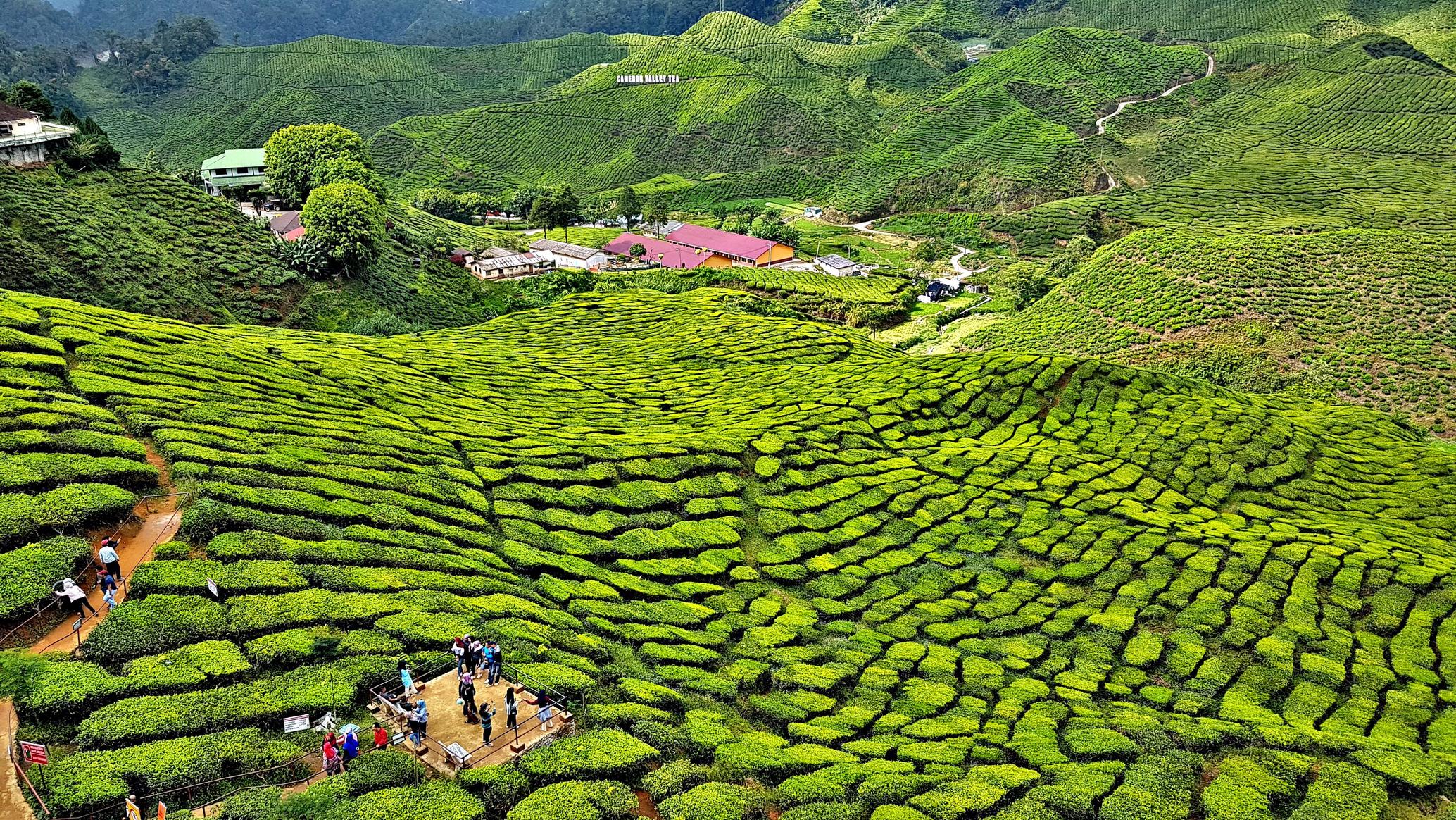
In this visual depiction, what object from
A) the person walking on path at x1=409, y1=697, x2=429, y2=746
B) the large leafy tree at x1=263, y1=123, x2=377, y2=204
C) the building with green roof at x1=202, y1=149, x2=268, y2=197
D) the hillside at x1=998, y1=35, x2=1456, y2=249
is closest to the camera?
the person walking on path at x1=409, y1=697, x2=429, y2=746

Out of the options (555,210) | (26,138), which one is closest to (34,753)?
(26,138)

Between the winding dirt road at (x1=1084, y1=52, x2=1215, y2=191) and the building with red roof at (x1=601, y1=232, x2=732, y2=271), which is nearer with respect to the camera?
the building with red roof at (x1=601, y1=232, x2=732, y2=271)

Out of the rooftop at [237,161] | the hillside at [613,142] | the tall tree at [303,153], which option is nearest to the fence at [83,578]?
the tall tree at [303,153]

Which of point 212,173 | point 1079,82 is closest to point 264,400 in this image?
point 212,173

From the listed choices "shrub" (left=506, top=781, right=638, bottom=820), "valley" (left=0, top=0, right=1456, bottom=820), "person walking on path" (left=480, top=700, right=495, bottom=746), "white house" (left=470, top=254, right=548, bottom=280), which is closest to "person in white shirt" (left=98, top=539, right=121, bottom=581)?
"valley" (left=0, top=0, right=1456, bottom=820)

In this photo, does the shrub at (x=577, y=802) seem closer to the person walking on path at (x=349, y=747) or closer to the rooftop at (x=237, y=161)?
the person walking on path at (x=349, y=747)

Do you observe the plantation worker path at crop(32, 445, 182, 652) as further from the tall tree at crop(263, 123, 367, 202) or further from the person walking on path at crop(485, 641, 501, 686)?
the tall tree at crop(263, 123, 367, 202)

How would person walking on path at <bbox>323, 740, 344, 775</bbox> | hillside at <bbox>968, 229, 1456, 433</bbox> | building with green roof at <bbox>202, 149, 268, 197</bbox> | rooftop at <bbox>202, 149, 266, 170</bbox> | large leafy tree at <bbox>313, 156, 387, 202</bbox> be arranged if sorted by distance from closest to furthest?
person walking on path at <bbox>323, 740, 344, 775</bbox> < hillside at <bbox>968, 229, 1456, 433</bbox> < large leafy tree at <bbox>313, 156, 387, 202</bbox> < building with green roof at <bbox>202, 149, 268, 197</bbox> < rooftop at <bbox>202, 149, 266, 170</bbox>
